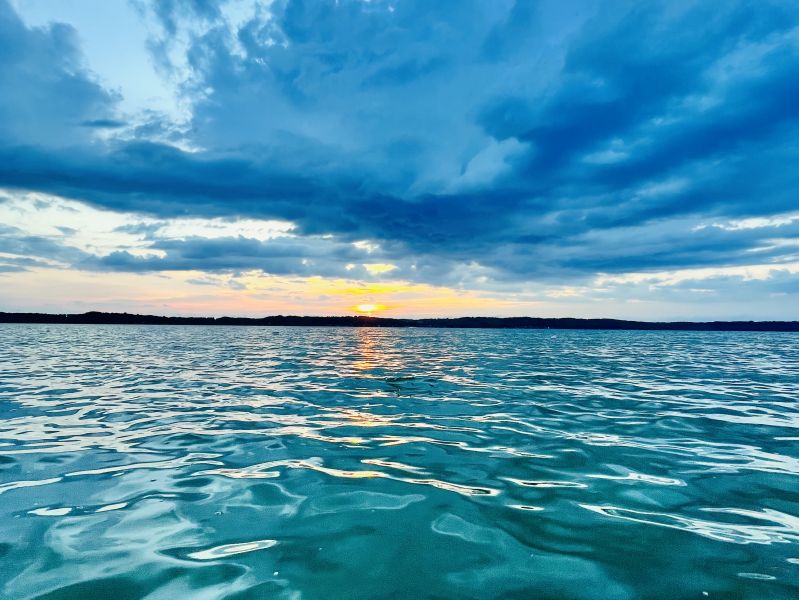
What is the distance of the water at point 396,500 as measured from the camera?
14.8ft

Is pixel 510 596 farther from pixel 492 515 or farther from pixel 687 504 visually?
pixel 687 504

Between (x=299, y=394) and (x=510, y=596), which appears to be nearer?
(x=510, y=596)

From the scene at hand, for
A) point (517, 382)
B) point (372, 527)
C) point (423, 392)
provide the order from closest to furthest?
point (372, 527) < point (423, 392) < point (517, 382)

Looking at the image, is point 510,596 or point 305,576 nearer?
point 510,596

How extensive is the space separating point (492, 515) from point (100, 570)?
15.0ft

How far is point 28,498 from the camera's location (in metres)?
6.49

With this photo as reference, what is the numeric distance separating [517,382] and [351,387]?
746 centimetres

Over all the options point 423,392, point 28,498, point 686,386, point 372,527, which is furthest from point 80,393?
point 686,386

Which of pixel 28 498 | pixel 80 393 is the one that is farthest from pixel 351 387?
pixel 28 498

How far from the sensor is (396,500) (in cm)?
653

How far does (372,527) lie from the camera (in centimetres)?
567

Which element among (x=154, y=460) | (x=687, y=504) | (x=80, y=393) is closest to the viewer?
(x=687, y=504)

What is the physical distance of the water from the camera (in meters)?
4.50

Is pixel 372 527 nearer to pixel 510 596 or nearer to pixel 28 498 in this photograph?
pixel 510 596
